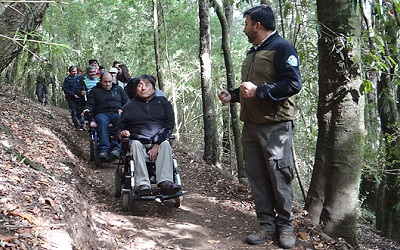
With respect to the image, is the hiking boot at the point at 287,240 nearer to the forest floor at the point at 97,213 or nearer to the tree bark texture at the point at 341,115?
the forest floor at the point at 97,213

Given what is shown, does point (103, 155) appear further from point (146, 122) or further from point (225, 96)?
point (225, 96)

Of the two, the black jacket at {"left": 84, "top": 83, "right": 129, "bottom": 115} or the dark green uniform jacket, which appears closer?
the dark green uniform jacket

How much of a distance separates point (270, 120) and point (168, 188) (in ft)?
5.59

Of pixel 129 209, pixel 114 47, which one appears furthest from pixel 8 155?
pixel 114 47

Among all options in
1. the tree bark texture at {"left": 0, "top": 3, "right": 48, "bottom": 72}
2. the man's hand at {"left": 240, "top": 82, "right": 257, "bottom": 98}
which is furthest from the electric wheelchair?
the man's hand at {"left": 240, "top": 82, "right": 257, "bottom": 98}

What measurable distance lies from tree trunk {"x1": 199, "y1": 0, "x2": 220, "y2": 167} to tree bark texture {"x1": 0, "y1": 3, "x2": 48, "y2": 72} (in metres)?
3.90

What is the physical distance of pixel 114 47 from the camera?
17.0 m

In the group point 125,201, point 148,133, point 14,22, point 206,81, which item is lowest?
point 125,201

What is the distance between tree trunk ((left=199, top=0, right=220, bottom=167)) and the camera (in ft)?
28.1

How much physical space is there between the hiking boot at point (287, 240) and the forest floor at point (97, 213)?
111 millimetres

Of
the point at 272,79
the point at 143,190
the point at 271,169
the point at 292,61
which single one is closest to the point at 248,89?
the point at 272,79

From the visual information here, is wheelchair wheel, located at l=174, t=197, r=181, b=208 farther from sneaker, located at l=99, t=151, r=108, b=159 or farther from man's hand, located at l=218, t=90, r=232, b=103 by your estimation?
sneaker, located at l=99, t=151, r=108, b=159

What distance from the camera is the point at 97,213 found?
4.82 meters

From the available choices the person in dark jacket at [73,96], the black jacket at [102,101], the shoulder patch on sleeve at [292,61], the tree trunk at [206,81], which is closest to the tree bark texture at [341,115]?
the shoulder patch on sleeve at [292,61]
